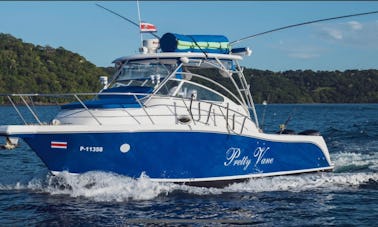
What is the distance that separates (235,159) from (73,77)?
85.4 metres

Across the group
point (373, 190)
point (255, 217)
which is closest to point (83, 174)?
point (255, 217)

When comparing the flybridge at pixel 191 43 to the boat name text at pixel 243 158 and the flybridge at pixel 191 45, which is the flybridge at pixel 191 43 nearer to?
the flybridge at pixel 191 45

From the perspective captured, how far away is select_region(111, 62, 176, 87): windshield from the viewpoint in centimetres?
1310

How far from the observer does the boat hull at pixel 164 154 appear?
444 inches

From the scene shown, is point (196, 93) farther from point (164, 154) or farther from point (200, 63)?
point (164, 154)

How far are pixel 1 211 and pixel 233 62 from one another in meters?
6.75

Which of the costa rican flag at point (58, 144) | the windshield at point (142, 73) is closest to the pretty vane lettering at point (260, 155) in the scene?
the windshield at point (142, 73)

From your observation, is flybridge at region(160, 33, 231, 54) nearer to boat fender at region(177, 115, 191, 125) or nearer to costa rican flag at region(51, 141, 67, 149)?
boat fender at region(177, 115, 191, 125)

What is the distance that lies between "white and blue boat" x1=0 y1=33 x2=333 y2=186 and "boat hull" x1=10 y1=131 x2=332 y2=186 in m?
0.02

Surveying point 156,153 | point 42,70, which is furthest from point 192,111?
point 42,70

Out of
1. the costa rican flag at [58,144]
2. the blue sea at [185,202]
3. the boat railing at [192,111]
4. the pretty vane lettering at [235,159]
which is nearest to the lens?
the blue sea at [185,202]

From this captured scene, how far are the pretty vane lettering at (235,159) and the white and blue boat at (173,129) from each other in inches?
0.9

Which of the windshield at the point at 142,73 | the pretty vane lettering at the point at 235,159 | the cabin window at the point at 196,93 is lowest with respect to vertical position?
the pretty vane lettering at the point at 235,159

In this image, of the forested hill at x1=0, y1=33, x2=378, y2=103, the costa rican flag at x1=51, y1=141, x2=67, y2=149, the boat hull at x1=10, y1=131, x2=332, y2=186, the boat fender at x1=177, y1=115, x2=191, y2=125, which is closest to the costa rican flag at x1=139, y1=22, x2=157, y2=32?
the boat fender at x1=177, y1=115, x2=191, y2=125
